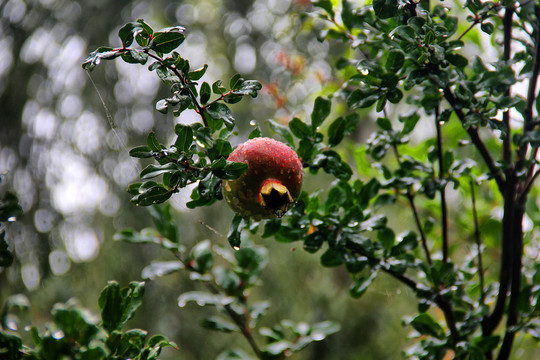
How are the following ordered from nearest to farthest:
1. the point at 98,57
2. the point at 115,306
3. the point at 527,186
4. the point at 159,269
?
1. the point at 98,57
2. the point at 115,306
3. the point at 527,186
4. the point at 159,269

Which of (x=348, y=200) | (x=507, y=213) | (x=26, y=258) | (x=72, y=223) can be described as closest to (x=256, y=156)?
(x=348, y=200)

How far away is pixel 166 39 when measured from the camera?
441mm

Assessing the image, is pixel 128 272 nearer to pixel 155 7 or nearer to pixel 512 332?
pixel 155 7

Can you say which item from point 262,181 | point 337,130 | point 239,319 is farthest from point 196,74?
point 239,319

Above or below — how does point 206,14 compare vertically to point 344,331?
above

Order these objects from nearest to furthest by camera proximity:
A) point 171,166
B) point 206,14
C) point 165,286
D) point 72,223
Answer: point 171,166 → point 72,223 → point 165,286 → point 206,14

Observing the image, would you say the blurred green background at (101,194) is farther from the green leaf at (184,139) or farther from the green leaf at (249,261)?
Answer: the green leaf at (184,139)

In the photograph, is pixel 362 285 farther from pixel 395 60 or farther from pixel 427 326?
pixel 395 60

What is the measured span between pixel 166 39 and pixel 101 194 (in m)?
0.98

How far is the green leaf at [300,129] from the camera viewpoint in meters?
0.59

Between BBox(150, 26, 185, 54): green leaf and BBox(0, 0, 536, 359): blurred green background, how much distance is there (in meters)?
0.68

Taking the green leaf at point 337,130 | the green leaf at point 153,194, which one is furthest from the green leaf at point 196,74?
the green leaf at point 337,130

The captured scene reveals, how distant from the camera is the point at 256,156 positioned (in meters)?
0.45

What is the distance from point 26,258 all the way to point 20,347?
2.35ft
